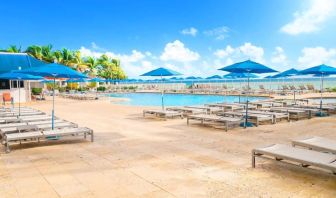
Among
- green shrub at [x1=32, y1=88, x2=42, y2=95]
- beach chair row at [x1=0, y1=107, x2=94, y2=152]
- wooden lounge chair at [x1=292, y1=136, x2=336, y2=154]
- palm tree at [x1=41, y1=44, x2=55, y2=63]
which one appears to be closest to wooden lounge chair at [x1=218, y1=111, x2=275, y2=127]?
wooden lounge chair at [x1=292, y1=136, x2=336, y2=154]

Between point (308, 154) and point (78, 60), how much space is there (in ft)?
144

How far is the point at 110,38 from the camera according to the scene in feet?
182

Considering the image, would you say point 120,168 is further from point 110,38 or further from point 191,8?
point 110,38

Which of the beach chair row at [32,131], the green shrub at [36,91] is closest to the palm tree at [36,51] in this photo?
the green shrub at [36,91]

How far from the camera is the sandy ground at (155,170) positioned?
4.17 metres

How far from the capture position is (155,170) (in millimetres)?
5105

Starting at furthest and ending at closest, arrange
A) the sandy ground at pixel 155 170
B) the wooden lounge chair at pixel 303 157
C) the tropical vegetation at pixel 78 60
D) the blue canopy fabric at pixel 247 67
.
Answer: the tropical vegetation at pixel 78 60 < the blue canopy fabric at pixel 247 67 < the wooden lounge chair at pixel 303 157 < the sandy ground at pixel 155 170

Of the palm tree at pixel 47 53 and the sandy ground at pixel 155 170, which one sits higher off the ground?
the palm tree at pixel 47 53

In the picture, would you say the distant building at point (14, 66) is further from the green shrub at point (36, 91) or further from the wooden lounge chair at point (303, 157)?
the wooden lounge chair at point (303, 157)

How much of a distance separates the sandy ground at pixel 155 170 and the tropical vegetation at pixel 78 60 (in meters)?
31.5

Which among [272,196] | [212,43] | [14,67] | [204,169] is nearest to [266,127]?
[204,169]

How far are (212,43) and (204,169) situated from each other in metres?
52.7

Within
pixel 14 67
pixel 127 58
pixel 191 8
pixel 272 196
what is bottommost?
pixel 272 196

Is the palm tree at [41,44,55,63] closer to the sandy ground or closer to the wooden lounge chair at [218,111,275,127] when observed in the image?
the wooden lounge chair at [218,111,275,127]
